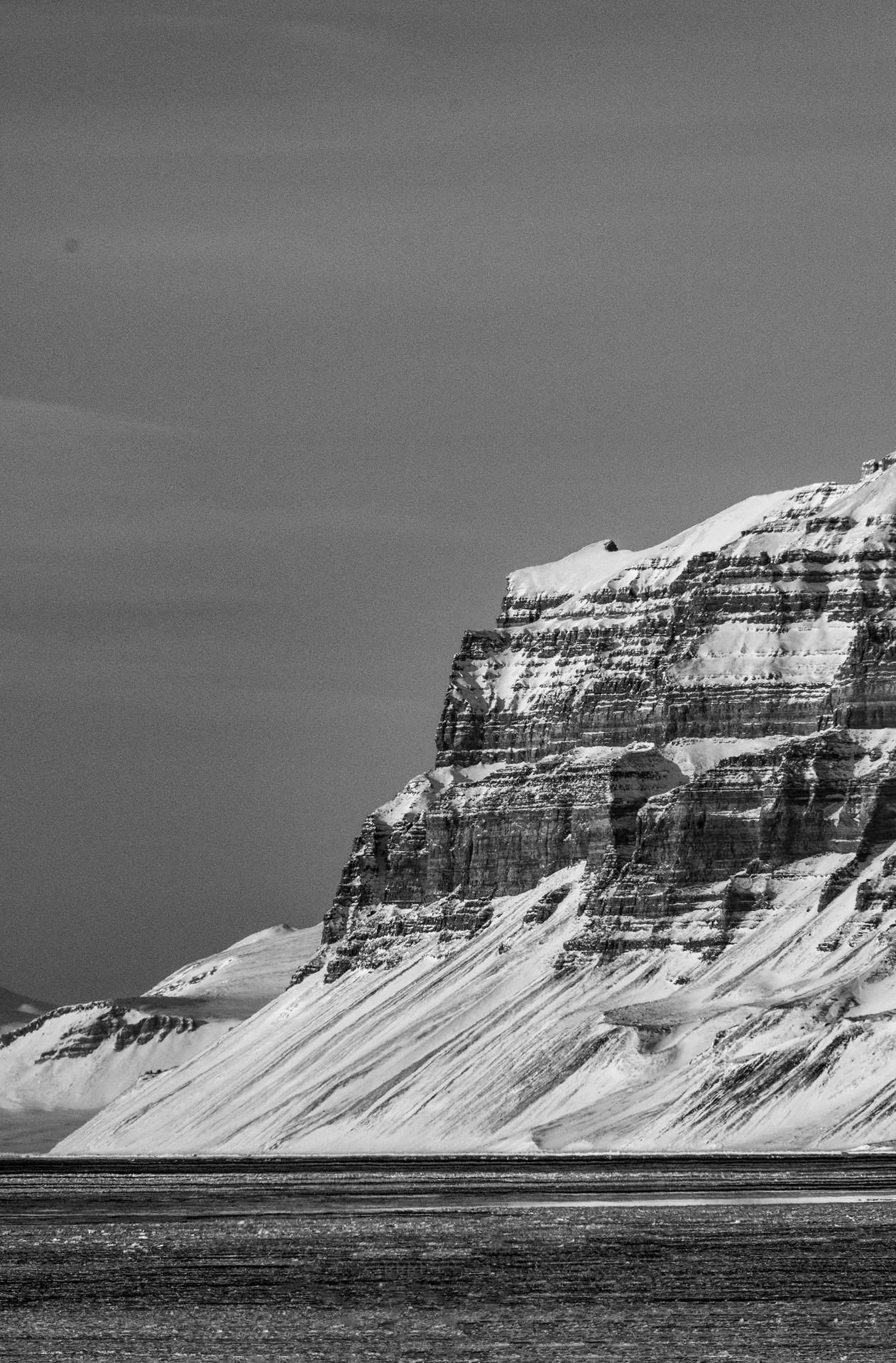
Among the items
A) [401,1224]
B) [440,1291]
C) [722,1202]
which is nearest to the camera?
[440,1291]

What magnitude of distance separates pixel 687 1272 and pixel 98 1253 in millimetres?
35111

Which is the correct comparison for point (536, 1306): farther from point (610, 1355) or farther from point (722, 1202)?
point (722, 1202)

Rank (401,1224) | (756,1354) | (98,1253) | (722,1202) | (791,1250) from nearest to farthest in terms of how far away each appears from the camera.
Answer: (756,1354)
(791,1250)
(98,1253)
(401,1224)
(722,1202)

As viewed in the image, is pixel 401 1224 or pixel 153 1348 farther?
pixel 401 1224

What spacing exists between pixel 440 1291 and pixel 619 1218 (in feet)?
166

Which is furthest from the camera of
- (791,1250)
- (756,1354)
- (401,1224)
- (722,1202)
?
(722,1202)

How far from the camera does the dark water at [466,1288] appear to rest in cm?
11450

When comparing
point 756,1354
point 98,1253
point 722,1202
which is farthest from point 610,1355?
point 722,1202

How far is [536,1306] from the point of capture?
→ 418 ft

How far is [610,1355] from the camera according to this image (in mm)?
110812

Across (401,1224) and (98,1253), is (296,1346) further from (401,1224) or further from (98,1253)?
(401,1224)

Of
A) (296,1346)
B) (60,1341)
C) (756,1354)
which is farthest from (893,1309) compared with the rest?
(60,1341)

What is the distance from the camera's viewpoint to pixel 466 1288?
135250 millimetres

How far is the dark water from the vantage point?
376 ft
